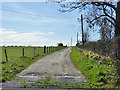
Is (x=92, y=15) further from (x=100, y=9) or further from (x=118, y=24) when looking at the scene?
(x=118, y=24)

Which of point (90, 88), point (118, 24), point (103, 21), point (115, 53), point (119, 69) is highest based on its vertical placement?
point (103, 21)

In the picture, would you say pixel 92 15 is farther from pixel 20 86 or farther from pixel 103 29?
pixel 20 86

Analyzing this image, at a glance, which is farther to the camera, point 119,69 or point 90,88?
point 119,69

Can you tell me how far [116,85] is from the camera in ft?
17.4

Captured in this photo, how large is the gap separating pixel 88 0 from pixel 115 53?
4.22 meters

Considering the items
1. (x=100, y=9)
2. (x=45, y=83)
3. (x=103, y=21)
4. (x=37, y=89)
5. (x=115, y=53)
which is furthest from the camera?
(x=103, y=21)

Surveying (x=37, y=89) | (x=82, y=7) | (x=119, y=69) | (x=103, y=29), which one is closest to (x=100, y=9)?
(x=82, y=7)

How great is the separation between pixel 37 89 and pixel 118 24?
224 inches

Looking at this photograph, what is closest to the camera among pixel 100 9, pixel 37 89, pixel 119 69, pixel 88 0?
pixel 37 89

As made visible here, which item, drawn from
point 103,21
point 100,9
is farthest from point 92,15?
point 103,21

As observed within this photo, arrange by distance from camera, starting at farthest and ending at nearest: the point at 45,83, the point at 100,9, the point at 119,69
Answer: the point at 100,9 < the point at 119,69 < the point at 45,83

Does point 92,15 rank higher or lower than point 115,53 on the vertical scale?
higher

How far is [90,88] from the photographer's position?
530 cm

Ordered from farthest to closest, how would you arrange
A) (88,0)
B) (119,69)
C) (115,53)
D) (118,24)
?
(88,0), (115,53), (118,24), (119,69)
